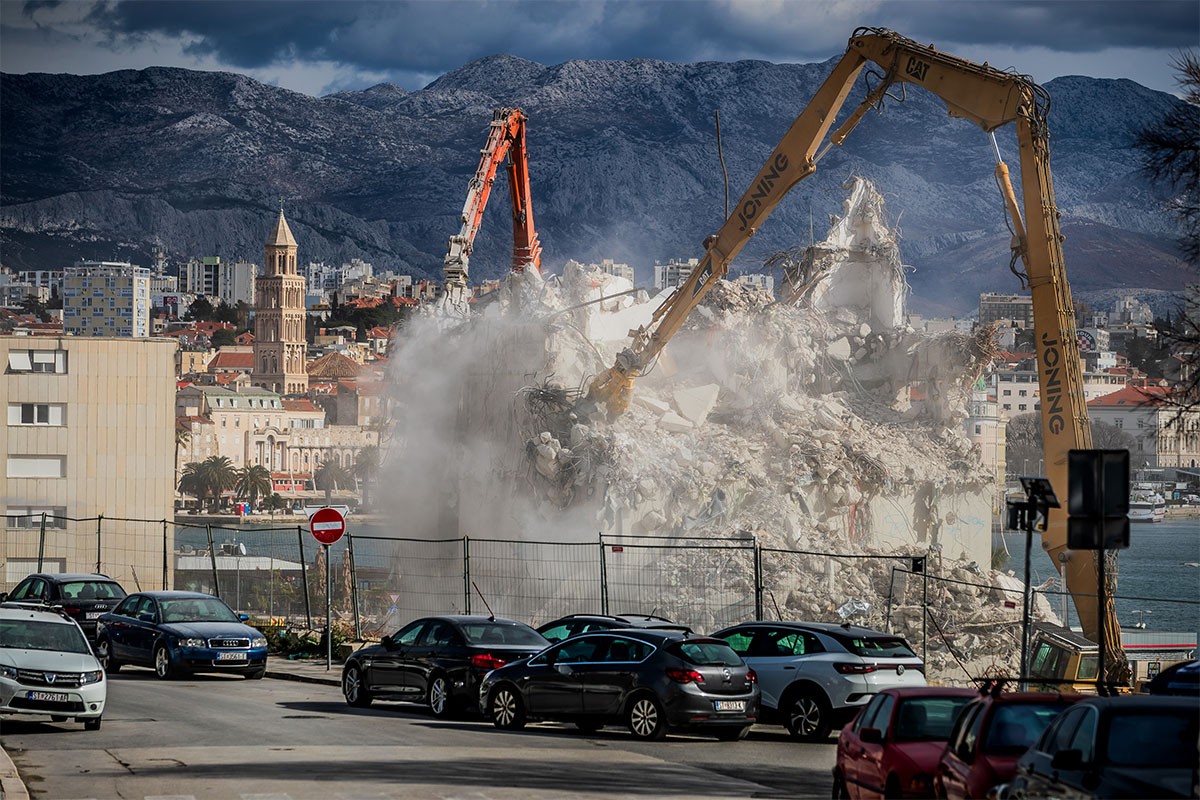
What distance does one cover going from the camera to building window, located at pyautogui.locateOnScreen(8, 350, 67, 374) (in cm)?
5153

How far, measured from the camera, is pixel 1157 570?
129750mm

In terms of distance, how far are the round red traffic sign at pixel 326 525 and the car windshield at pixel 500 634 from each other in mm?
5090

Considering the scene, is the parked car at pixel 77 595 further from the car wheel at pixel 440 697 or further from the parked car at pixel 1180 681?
the parked car at pixel 1180 681

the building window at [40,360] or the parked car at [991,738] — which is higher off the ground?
the building window at [40,360]

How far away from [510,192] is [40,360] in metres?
16.0

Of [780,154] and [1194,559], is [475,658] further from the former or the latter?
[1194,559]

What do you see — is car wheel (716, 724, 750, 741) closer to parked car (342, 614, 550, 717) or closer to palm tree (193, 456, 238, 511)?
parked car (342, 614, 550, 717)

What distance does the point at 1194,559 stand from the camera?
143 meters

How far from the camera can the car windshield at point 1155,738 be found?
1032 cm

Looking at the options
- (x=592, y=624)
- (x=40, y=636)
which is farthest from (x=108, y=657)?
(x=592, y=624)

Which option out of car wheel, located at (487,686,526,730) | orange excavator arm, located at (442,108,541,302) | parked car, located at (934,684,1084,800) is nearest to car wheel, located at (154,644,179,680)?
car wheel, located at (487,686,526,730)

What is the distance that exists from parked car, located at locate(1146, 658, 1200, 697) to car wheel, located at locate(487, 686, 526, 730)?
821 cm

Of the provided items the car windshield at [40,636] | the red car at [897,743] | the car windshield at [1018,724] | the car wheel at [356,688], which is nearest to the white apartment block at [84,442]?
the car wheel at [356,688]

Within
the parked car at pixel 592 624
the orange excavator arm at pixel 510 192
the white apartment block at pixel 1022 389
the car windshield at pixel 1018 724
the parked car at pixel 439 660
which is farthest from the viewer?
the white apartment block at pixel 1022 389
